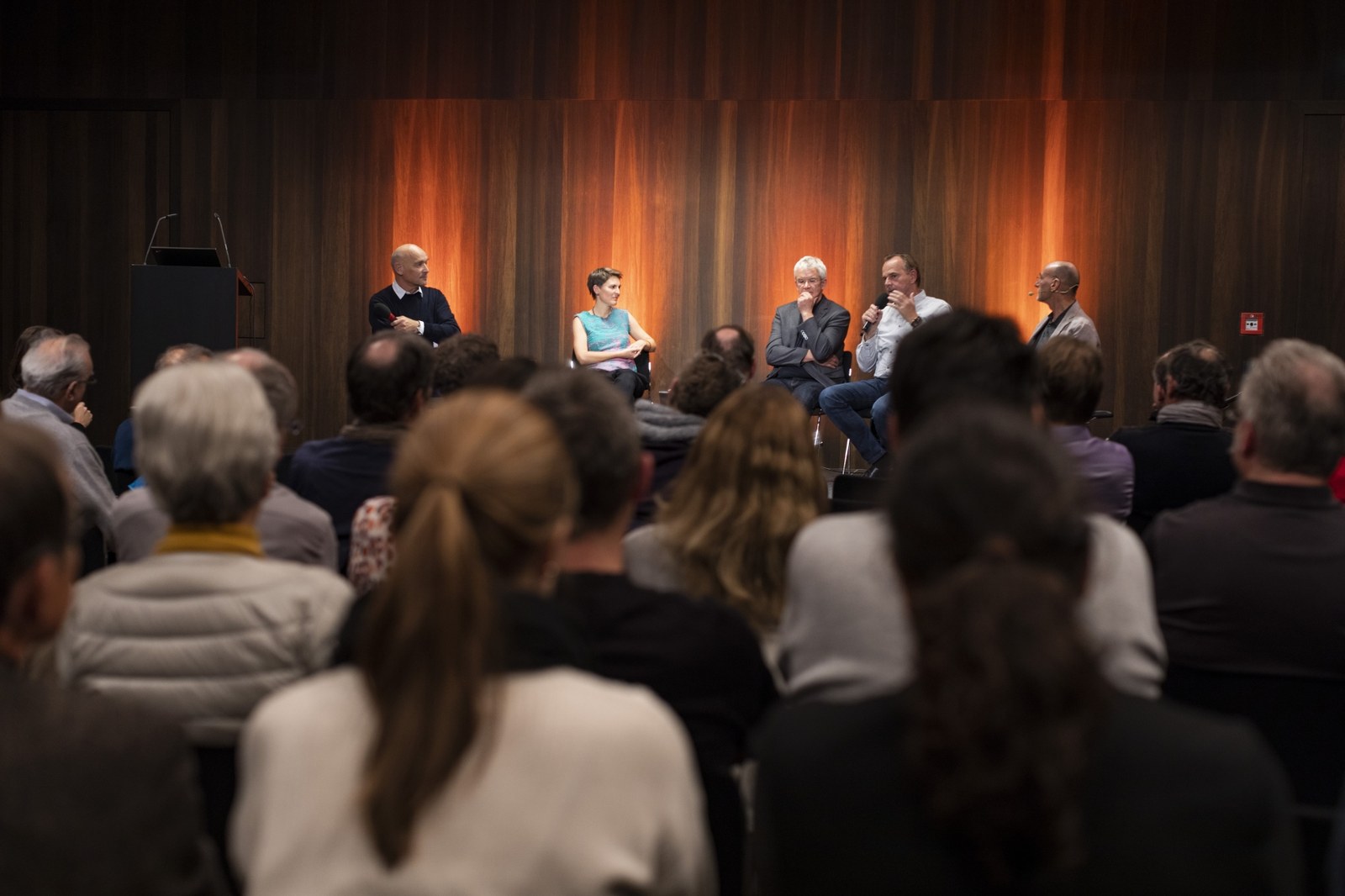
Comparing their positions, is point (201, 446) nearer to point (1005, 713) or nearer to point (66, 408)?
point (1005, 713)

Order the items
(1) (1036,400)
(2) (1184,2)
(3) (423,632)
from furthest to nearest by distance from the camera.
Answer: (2) (1184,2)
(1) (1036,400)
(3) (423,632)

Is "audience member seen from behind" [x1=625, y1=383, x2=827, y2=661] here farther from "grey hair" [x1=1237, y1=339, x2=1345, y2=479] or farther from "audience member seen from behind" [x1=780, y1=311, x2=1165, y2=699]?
"grey hair" [x1=1237, y1=339, x2=1345, y2=479]

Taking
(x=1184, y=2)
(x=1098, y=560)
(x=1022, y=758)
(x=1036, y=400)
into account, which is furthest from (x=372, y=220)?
(x=1022, y=758)

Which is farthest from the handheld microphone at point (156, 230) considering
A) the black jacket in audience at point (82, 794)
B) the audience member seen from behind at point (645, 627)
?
the black jacket in audience at point (82, 794)

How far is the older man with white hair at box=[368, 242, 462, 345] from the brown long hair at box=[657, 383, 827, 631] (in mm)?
5659

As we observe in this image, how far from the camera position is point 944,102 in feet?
27.3

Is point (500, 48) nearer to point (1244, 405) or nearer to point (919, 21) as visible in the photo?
point (919, 21)

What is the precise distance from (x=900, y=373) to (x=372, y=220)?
7296 millimetres

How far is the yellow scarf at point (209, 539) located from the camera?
5.76 feet

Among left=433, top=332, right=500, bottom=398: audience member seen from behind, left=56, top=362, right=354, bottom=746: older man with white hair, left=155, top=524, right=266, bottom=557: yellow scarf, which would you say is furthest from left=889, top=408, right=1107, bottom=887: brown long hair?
left=433, top=332, right=500, bottom=398: audience member seen from behind

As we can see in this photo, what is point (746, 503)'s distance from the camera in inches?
86.2

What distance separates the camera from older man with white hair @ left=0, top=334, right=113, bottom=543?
3.72 metres

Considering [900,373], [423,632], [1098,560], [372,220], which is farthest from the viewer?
[372,220]

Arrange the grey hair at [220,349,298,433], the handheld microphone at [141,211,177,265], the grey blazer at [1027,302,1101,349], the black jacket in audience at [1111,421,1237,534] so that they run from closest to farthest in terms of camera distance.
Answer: the grey hair at [220,349,298,433]
the black jacket in audience at [1111,421,1237,534]
the grey blazer at [1027,302,1101,349]
the handheld microphone at [141,211,177,265]
